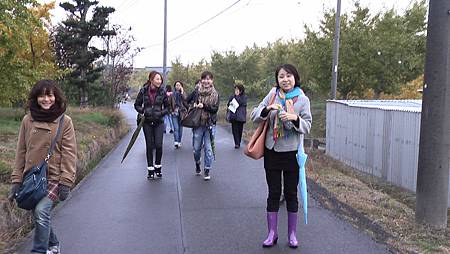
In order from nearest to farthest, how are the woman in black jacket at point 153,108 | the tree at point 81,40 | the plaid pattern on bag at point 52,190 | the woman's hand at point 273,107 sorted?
the plaid pattern on bag at point 52,190, the woman's hand at point 273,107, the woman in black jacket at point 153,108, the tree at point 81,40

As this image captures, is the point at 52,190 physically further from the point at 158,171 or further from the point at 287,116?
the point at 158,171

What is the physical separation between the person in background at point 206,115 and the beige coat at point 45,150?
4.19 metres

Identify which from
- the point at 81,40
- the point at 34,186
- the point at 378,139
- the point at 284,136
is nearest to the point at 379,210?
the point at 284,136

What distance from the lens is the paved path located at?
5.00 meters

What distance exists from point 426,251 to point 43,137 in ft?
11.8

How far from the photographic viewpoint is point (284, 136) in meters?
4.82

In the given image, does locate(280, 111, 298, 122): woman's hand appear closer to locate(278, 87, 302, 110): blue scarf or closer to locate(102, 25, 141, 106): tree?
locate(278, 87, 302, 110): blue scarf

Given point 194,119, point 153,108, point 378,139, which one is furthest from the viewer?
point 378,139

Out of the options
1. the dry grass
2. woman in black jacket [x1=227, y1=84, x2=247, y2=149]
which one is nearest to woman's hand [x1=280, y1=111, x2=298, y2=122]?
the dry grass

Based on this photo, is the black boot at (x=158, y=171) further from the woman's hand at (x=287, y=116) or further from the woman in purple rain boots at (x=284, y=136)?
the woman's hand at (x=287, y=116)

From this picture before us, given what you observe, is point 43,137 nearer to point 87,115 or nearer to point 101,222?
point 101,222

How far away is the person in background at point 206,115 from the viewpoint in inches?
332

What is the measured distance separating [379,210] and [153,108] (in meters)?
3.84

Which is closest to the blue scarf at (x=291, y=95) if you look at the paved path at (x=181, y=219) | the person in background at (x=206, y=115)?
the paved path at (x=181, y=219)
